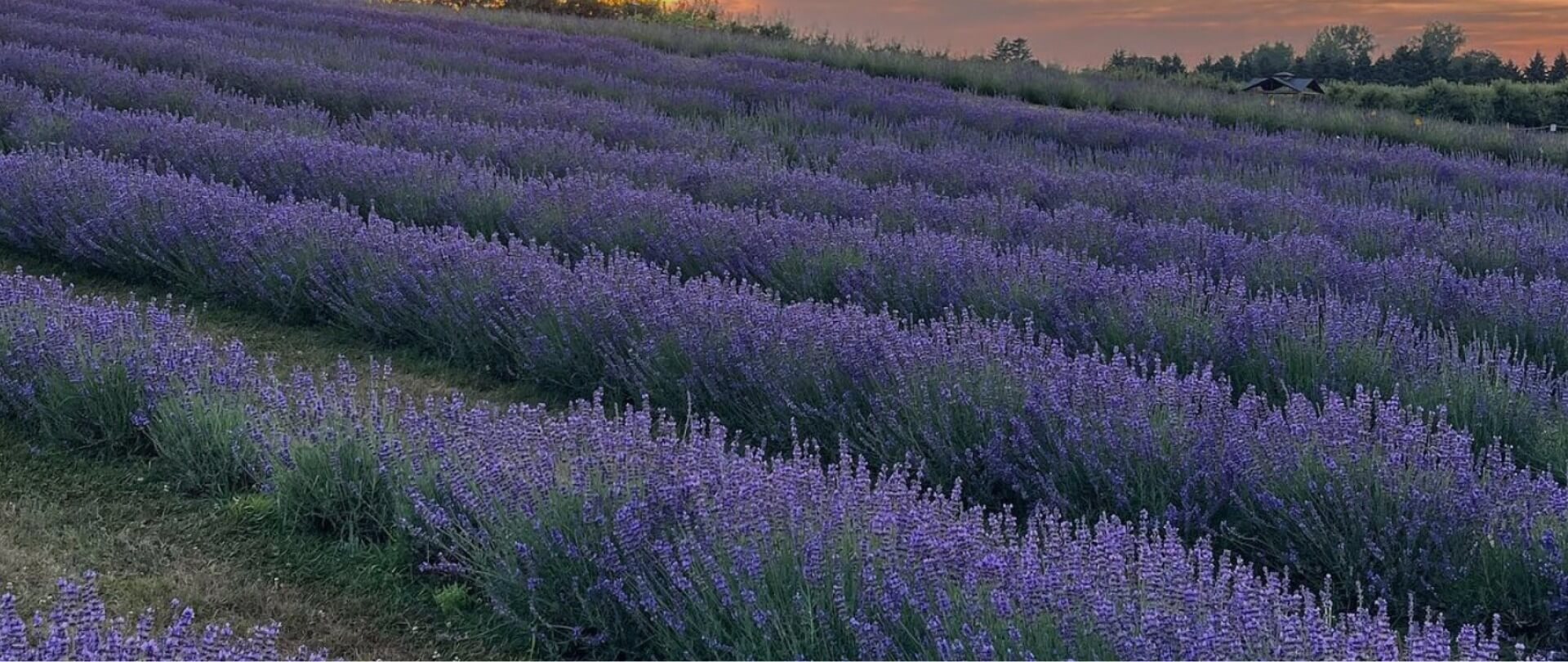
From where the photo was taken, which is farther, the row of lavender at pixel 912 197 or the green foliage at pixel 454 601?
the row of lavender at pixel 912 197

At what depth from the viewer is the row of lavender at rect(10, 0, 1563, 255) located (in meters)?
7.11

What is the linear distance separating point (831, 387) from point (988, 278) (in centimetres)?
122

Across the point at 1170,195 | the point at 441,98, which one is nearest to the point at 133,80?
the point at 441,98

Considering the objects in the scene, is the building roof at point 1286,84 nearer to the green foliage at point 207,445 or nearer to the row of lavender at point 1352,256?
the row of lavender at point 1352,256

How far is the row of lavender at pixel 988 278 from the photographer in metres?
4.12

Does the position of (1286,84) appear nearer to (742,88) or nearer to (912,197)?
(742,88)

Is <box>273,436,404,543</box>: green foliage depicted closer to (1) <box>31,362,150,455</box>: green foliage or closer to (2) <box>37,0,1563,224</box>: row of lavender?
(1) <box>31,362,150,455</box>: green foliage

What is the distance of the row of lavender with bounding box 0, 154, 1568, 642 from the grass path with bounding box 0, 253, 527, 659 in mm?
1009

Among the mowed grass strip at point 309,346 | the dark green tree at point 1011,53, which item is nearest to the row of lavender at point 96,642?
the mowed grass strip at point 309,346

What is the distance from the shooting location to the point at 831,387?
4.09 metres

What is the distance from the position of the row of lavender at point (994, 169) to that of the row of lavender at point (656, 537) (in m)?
3.69

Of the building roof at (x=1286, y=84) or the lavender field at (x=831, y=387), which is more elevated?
the lavender field at (x=831, y=387)

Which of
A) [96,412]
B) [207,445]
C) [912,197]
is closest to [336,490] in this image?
[207,445]

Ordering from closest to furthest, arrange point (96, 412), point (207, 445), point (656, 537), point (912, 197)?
point (656, 537), point (207, 445), point (96, 412), point (912, 197)
